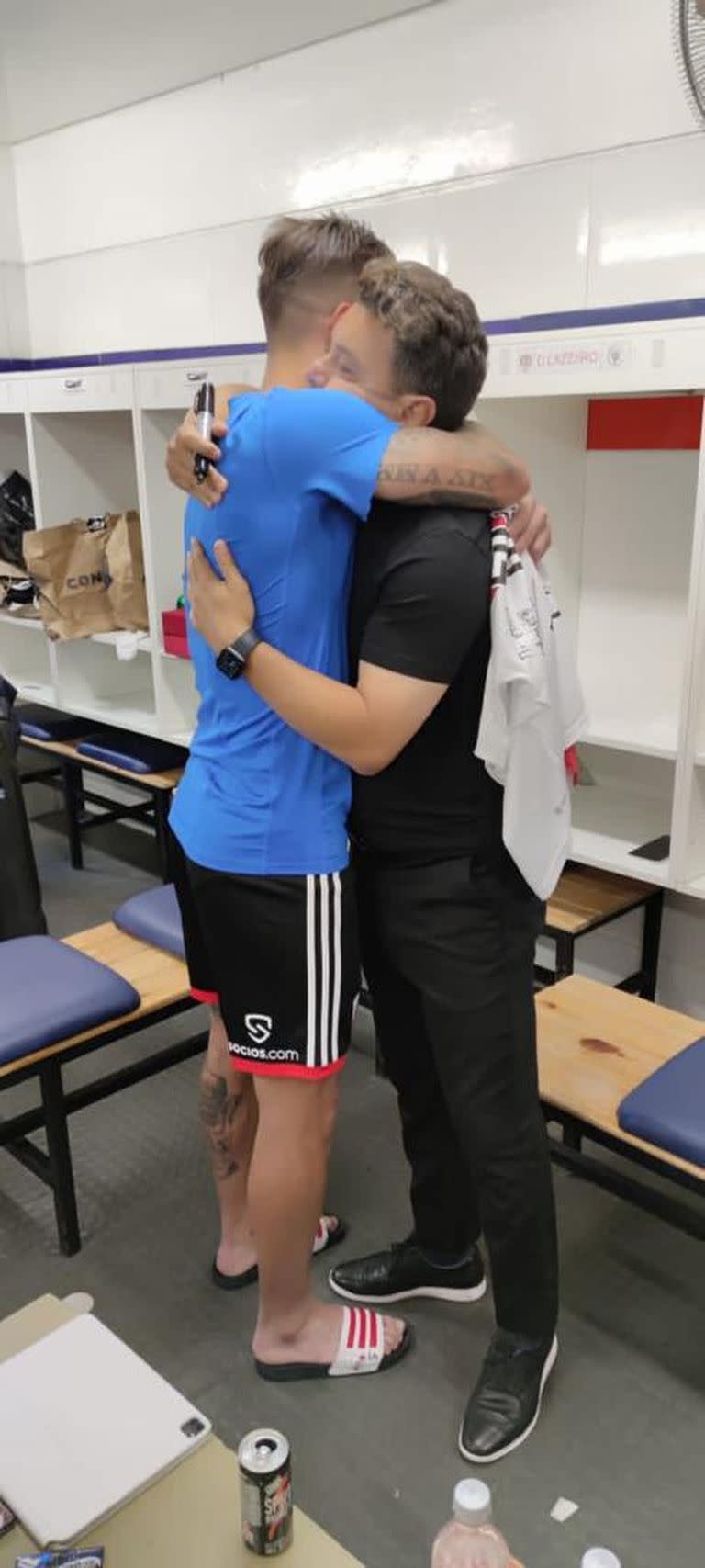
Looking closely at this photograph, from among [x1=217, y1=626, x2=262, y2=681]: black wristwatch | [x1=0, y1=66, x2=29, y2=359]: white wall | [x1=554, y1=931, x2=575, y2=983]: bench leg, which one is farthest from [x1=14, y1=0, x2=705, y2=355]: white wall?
[x1=217, y1=626, x2=262, y2=681]: black wristwatch

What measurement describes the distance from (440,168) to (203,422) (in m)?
1.77

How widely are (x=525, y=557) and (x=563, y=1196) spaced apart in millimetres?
1305

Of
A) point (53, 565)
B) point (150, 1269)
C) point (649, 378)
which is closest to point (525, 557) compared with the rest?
point (649, 378)

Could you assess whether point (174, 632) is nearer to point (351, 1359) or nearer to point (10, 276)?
point (10, 276)

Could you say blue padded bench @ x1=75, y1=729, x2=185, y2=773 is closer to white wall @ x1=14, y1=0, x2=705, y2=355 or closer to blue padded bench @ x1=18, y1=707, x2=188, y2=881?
blue padded bench @ x1=18, y1=707, x2=188, y2=881

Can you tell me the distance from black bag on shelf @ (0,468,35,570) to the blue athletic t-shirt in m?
2.73

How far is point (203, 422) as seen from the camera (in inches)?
48.6

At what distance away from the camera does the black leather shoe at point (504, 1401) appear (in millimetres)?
1521

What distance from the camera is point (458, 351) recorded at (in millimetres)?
1223

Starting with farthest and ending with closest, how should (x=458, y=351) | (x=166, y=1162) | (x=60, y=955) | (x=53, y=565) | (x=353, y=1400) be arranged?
(x=53, y=565), (x=166, y=1162), (x=60, y=955), (x=353, y=1400), (x=458, y=351)

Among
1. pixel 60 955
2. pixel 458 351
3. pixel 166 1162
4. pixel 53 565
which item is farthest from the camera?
pixel 53 565

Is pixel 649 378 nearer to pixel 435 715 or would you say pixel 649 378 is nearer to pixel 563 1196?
pixel 435 715

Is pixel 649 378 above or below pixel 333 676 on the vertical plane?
above

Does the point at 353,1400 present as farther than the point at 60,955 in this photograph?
No
